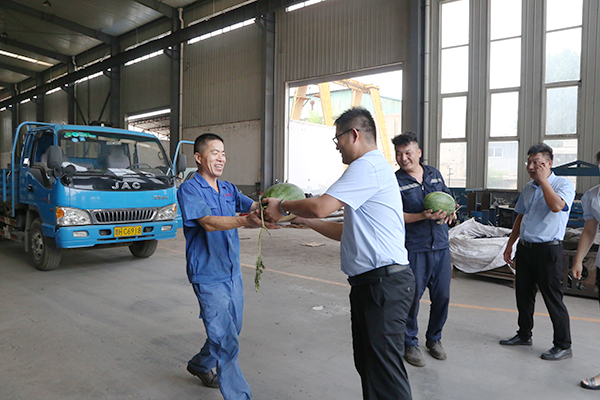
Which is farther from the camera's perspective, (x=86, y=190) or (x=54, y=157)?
(x=86, y=190)

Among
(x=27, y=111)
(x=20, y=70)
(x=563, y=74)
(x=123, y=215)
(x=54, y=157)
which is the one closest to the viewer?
(x=54, y=157)

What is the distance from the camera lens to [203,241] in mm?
2643

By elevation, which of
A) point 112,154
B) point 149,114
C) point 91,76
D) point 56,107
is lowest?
point 112,154

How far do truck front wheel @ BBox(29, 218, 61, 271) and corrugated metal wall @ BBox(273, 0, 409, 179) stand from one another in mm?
9734

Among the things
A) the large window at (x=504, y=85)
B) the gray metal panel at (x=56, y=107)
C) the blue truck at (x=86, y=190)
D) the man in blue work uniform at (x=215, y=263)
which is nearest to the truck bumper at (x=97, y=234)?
the blue truck at (x=86, y=190)

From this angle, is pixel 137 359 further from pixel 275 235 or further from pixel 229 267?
pixel 275 235

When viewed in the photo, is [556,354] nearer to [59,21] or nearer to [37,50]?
[59,21]

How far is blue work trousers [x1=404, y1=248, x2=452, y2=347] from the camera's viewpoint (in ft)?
11.2

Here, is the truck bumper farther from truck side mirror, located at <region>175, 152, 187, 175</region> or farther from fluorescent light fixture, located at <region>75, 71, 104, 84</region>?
fluorescent light fixture, located at <region>75, 71, 104, 84</region>

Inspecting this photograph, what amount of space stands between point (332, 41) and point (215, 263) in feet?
42.0

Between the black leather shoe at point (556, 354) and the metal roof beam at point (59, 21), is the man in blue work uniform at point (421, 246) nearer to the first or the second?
the black leather shoe at point (556, 354)

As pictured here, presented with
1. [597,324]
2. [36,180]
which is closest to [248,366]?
[597,324]

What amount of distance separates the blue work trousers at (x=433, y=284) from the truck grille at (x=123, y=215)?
4.49 m

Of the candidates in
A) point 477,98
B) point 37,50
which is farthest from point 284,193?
point 37,50
